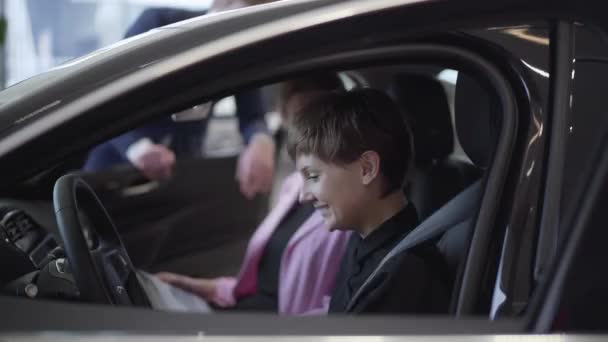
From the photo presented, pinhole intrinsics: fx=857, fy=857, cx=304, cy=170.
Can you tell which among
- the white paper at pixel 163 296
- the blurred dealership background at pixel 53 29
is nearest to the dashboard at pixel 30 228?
the white paper at pixel 163 296

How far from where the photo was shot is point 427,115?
2.19m

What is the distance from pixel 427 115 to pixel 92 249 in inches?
36.6

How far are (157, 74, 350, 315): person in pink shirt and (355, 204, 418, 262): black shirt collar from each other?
42 cm

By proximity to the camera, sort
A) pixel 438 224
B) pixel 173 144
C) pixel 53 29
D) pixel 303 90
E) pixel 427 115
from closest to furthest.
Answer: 1. pixel 438 224
2. pixel 427 115
3. pixel 303 90
4. pixel 173 144
5. pixel 53 29

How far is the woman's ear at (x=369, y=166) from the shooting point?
1719 millimetres

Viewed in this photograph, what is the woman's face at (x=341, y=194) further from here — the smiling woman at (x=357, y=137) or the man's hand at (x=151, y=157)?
the man's hand at (x=151, y=157)

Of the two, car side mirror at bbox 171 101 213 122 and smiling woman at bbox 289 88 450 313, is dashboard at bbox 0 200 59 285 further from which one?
smiling woman at bbox 289 88 450 313

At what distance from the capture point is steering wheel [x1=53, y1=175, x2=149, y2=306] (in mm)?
1451

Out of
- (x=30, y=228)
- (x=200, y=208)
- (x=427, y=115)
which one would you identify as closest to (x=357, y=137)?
(x=427, y=115)

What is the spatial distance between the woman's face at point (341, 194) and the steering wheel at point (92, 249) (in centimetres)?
42

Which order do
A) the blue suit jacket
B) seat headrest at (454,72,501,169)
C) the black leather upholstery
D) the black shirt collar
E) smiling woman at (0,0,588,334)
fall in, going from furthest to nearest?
1. the blue suit jacket
2. the black leather upholstery
3. the black shirt collar
4. seat headrest at (454,72,501,169)
5. smiling woman at (0,0,588,334)

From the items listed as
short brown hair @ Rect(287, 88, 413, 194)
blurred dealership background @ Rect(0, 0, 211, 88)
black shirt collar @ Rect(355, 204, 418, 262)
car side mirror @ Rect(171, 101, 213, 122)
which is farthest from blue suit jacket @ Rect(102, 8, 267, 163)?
blurred dealership background @ Rect(0, 0, 211, 88)

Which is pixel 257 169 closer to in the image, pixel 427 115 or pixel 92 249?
pixel 427 115

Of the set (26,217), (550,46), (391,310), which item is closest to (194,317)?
(391,310)
